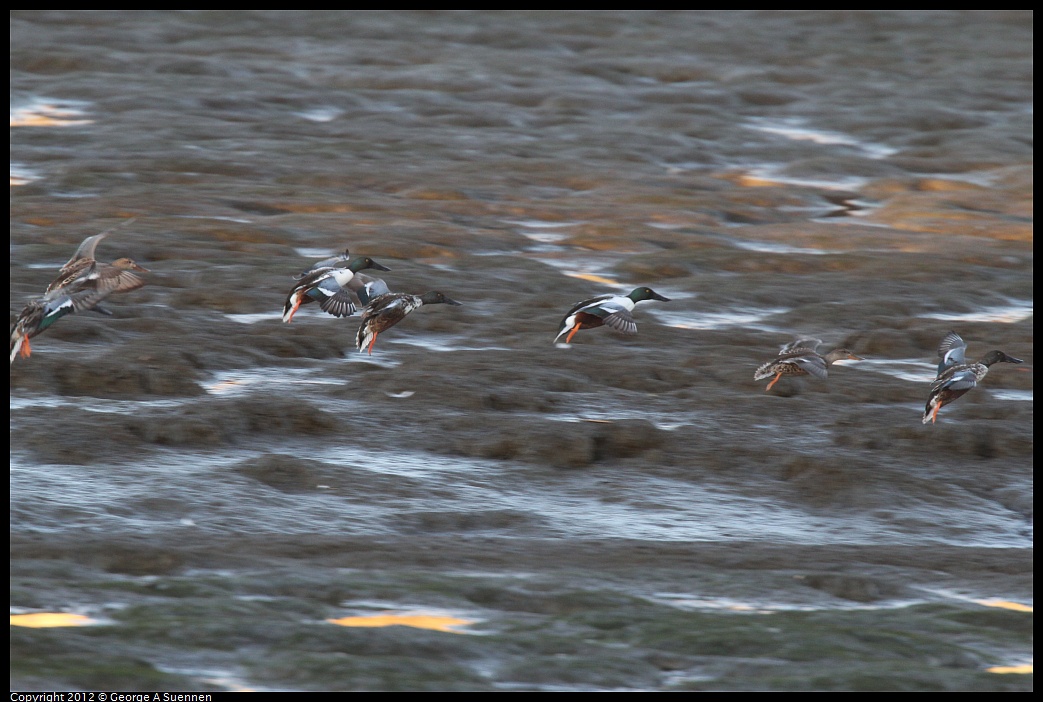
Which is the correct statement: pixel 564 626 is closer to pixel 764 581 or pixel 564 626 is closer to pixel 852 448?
pixel 764 581

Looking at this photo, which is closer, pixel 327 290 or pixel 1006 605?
pixel 1006 605

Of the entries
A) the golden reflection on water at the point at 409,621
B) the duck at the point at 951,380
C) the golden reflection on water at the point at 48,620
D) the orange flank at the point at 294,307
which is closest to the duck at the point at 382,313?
the orange flank at the point at 294,307

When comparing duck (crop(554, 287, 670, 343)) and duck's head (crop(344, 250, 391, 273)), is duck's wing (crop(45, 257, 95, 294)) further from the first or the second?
duck (crop(554, 287, 670, 343))

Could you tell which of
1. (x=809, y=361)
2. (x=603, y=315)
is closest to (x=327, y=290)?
(x=603, y=315)

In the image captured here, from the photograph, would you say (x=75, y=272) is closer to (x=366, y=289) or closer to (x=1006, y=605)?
(x=366, y=289)

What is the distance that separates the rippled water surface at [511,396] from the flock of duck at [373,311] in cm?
23

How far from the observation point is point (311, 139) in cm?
1780

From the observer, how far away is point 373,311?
9695mm

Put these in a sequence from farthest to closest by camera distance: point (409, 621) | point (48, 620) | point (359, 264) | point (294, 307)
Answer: point (359, 264)
point (294, 307)
point (409, 621)
point (48, 620)

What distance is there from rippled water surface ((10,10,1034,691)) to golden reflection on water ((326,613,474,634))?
1.1 inches

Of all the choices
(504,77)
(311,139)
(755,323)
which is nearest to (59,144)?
(311,139)

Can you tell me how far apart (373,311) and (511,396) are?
37.4 inches

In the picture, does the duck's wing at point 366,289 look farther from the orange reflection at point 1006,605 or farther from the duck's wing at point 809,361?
the orange reflection at point 1006,605

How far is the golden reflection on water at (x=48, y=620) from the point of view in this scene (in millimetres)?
5504
